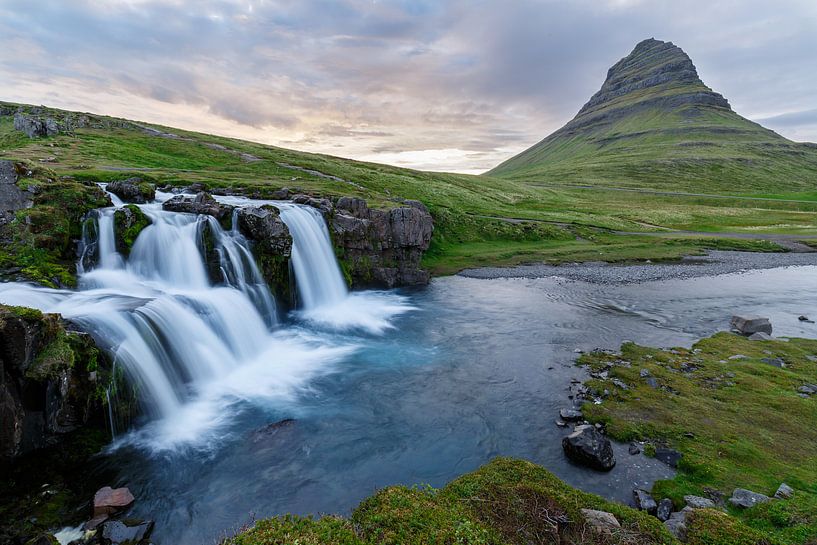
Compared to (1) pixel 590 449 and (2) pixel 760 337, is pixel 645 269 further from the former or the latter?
(1) pixel 590 449

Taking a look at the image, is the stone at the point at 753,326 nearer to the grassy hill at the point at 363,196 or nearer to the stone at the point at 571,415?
the stone at the point at 571,415

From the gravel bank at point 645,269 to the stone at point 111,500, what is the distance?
41.7 metres

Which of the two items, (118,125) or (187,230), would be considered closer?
(187,230)

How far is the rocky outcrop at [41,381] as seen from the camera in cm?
1191

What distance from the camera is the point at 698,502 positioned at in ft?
38.8

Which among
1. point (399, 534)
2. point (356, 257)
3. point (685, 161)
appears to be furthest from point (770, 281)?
point (685, 161)

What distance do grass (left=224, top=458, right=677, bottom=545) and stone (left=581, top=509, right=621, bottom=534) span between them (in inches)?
5.4

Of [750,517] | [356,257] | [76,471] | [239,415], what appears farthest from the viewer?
[356,257]

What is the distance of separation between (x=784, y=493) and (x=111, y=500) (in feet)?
66.7

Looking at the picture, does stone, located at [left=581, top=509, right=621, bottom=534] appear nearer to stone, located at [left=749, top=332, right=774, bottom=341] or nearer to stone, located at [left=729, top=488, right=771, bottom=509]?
stone, located at [left=729, top=488, right=771, bottom=509]

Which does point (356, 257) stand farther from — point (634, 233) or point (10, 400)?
point (634, 233)

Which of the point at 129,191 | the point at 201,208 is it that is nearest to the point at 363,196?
the point at 201,208

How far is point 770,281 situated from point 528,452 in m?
49.2

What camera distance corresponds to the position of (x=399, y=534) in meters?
8.63
